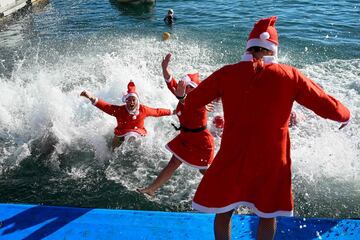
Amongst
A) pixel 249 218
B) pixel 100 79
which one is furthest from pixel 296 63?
pixel 249 218

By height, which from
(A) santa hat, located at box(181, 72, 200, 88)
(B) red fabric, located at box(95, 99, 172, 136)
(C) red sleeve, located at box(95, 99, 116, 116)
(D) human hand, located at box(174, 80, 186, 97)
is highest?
(D) human hand, located at box(174, 80, 186, 97)

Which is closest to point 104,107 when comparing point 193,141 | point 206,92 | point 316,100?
point 193,141

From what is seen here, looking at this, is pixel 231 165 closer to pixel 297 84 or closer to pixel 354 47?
pixel 297 84

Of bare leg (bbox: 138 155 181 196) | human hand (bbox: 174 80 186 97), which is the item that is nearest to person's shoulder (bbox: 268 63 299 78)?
human hand (bbox: 174 80 186 97)

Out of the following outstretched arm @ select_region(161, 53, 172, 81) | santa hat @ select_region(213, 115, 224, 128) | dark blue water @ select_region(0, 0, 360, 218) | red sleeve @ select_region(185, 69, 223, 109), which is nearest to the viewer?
red sleeve @ select_region(185, 69, 223, 109)

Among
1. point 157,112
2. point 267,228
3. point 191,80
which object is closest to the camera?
point 267,228

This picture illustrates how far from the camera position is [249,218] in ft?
12.5

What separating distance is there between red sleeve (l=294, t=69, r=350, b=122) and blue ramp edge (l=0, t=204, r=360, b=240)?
1.53 metres

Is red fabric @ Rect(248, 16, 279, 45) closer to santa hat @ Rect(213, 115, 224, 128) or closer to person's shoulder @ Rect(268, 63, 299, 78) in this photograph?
person's shoulder @ Rect(268, 63, 299, 78)

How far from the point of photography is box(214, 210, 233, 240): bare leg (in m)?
2.77

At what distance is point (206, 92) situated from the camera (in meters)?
2.60

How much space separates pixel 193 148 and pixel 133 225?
3.28ft

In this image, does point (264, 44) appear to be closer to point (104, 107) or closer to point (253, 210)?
point (253, 210)

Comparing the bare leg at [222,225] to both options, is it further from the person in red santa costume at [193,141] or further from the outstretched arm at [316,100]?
the person in red santa costume at [193,141]
